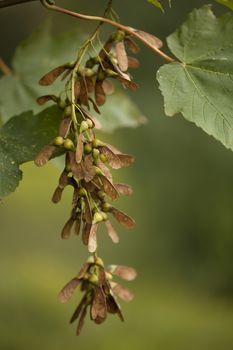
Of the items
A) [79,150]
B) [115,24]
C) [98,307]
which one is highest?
[115,24]

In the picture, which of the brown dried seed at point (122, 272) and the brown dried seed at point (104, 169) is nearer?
the brown dried seed at point (104, 169)

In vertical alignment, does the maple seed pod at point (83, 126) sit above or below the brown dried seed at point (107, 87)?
below

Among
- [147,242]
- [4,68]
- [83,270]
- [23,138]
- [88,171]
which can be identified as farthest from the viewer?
[147,242]

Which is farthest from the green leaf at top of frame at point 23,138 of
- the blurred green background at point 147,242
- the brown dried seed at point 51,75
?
the blurred green background at point 147,242

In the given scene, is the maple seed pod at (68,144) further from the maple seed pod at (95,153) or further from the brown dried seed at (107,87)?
the brown dried seed at (107,87)

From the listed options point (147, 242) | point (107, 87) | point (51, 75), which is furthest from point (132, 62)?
point (147, 242)

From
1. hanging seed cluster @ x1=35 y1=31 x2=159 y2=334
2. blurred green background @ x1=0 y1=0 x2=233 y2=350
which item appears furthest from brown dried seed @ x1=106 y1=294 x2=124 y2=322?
blurred green background @ x1=0 y1=0 x2=233 y2=350

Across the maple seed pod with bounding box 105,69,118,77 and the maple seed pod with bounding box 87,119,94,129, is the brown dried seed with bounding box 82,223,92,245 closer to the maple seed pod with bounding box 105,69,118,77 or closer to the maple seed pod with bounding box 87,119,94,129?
the maple seed pod with bounding box 87,119,94,129

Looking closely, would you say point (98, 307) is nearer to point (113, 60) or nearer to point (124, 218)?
point (124, 218)
